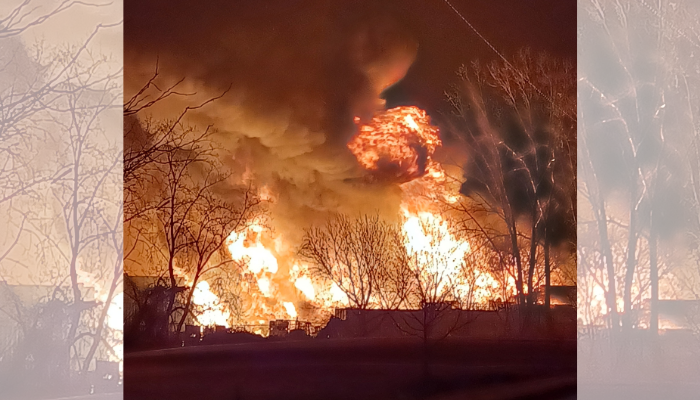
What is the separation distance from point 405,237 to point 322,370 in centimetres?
67

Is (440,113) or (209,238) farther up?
(440,113)

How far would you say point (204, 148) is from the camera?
320 cm

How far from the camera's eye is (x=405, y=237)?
321cm

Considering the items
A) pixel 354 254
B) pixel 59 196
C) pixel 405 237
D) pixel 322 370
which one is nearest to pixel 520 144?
pixel 405 237

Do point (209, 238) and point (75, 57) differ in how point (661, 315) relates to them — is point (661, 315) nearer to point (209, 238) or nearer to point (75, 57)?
point (209, 238)

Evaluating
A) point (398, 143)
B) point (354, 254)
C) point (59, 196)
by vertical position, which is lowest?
point (354, 254)

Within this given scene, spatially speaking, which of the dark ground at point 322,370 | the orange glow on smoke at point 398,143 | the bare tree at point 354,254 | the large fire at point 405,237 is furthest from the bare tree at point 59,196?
the orange glow on smoke at point 398,143

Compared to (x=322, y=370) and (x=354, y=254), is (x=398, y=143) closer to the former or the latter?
(x=354, y=254)

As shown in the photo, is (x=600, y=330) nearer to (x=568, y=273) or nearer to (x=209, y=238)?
(x=568, y=273)

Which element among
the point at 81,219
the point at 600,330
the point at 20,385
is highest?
the point at 81,219

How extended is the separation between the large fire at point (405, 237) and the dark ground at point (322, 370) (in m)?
0.15

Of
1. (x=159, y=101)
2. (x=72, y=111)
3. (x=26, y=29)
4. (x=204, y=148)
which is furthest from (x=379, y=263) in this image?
(x=26, y=29)

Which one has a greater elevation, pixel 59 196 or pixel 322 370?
pixel 59 196

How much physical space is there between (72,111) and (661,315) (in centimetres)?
276
